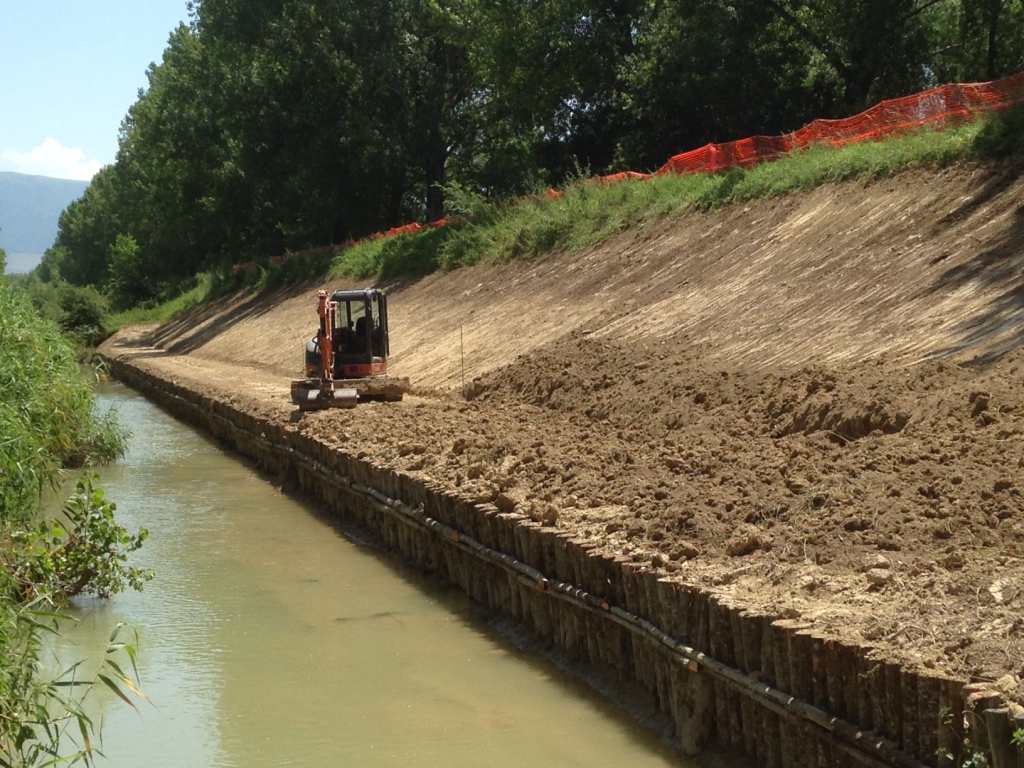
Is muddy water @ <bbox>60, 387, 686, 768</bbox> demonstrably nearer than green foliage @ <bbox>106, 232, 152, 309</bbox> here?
Yes

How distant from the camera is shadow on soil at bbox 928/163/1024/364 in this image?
11.5 m

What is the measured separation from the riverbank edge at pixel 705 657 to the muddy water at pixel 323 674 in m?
0.33

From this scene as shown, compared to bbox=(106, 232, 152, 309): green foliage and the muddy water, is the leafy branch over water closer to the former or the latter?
the muddy water

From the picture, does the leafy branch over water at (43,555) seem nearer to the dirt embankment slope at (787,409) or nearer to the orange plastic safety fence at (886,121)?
the dirt embankment slope at (787,409)

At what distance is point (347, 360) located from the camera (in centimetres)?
2094

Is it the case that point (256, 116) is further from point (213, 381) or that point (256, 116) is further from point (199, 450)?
point (199, 450)

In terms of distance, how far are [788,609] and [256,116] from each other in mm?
44510

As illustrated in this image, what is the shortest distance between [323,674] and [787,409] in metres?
5.08

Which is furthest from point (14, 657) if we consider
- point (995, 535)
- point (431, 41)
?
point (431, 41)

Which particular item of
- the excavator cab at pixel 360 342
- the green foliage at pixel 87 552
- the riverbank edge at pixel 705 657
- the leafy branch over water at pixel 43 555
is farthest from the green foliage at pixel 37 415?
the excavator cab at pixel 360 342

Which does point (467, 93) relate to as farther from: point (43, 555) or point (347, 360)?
point (43, 555)

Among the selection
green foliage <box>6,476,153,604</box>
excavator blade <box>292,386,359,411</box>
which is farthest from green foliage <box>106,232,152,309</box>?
green foliage <box>6,476,153,604</box>

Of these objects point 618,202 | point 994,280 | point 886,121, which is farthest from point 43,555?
point 618,202

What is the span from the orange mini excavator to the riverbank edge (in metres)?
6.92
